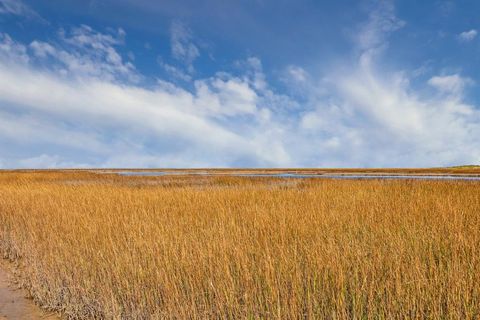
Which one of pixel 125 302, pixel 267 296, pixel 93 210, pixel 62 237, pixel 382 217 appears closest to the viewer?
pixel 267 296

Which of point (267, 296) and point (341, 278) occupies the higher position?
point (341, 278)

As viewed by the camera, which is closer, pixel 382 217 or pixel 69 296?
pixel 69 296

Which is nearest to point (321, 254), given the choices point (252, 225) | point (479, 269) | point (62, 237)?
point (479, 269)

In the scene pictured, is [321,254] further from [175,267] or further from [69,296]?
[69,296]

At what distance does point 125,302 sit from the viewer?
4.13m

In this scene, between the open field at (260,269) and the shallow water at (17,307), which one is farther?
the shallow water at (17,307)

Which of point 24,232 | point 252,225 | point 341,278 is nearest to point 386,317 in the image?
point 341,278

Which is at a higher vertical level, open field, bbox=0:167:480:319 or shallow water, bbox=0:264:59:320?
open field, bbox=0:167:480:319

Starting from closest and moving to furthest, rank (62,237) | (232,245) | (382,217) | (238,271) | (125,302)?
(125,302)
(238,271)
(232,245)
(62,237)
(382,217)

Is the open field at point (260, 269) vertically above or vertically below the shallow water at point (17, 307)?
above

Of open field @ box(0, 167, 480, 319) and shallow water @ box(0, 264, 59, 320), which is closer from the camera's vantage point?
open field @ box(0, 167, 480, 319)

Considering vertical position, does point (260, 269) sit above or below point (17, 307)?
above

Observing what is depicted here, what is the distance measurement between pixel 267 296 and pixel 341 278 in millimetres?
909

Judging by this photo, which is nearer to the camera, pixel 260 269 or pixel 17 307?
pixel 260 269
